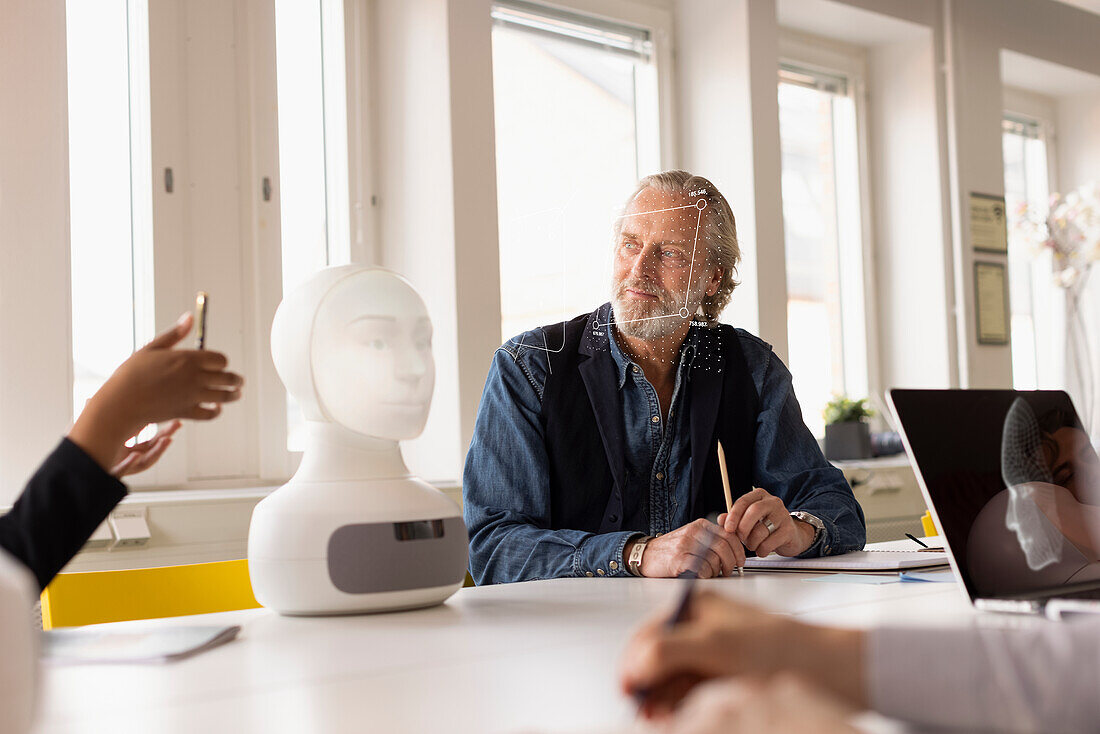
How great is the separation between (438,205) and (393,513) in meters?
1.94

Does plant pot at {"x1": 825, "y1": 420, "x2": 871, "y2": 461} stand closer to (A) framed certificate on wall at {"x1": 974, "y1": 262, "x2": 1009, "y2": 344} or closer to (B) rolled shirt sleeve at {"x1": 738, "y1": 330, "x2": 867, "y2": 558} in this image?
(A) framed certificate on wall at {"x1": 974, "y1": 262, "x2": 1009, "y2": 344}

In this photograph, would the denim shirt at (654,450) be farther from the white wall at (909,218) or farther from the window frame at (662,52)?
the white wall at (909,218)

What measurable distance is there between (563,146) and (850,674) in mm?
1951

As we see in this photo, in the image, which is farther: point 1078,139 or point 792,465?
point 1078,139

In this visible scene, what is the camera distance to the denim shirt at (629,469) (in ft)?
4.84

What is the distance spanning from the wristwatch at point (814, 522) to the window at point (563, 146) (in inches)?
19.8

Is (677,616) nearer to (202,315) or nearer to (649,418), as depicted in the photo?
(202,315)

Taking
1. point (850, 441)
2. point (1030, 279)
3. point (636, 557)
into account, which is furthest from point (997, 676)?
point (1030, 279)

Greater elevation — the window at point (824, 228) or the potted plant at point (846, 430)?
the window at point (824, 228)

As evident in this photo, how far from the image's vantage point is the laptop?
0.95m

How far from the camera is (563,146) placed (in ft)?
7.80

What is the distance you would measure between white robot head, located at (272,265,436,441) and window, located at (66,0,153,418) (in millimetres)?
1568
